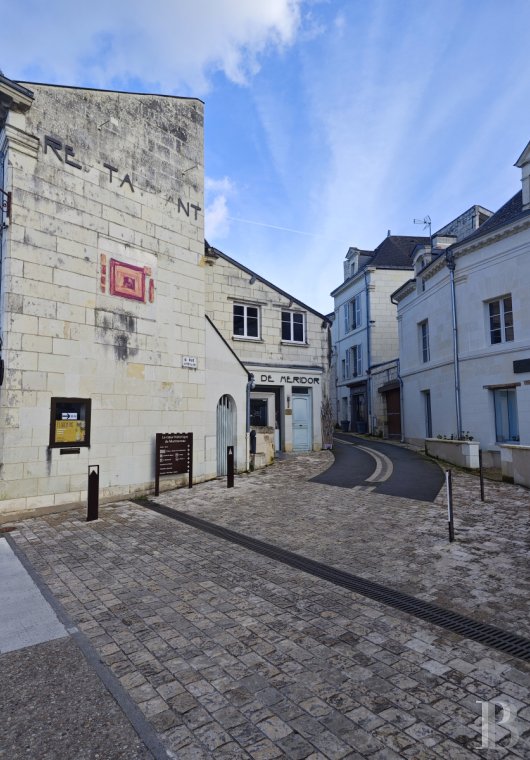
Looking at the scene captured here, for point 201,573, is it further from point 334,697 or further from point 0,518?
point 0,518

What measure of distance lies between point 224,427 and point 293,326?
22.7ft

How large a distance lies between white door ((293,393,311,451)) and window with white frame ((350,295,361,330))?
46.5 feet

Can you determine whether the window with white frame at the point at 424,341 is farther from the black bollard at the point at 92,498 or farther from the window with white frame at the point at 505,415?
the black bollard at the point at 92,498

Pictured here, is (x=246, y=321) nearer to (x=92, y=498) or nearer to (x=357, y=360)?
(x=92, y=498)

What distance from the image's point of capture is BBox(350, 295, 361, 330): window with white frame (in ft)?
102

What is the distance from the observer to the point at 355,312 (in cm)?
3206

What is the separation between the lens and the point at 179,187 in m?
12.1

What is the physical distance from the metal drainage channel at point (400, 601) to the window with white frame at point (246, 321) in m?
11.1

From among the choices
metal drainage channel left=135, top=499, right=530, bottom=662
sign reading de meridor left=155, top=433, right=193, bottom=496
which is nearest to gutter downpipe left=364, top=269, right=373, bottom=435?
sign reading de meridor left=155, top=433, right=193, bottom=496

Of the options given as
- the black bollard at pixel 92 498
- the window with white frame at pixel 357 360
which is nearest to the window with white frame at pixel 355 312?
the window with white frame at pixel 357 360

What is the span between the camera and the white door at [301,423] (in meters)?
18.8

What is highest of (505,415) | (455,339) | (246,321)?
(246,321)

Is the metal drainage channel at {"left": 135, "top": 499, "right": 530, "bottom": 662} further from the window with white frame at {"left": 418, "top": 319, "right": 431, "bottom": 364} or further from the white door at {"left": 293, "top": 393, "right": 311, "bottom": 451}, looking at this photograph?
the window with white frame at {"left": 418, "top": 319, "right": 431, "bottom": 364}

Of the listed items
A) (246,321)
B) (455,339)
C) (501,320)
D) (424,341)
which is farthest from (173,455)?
(424,341)
